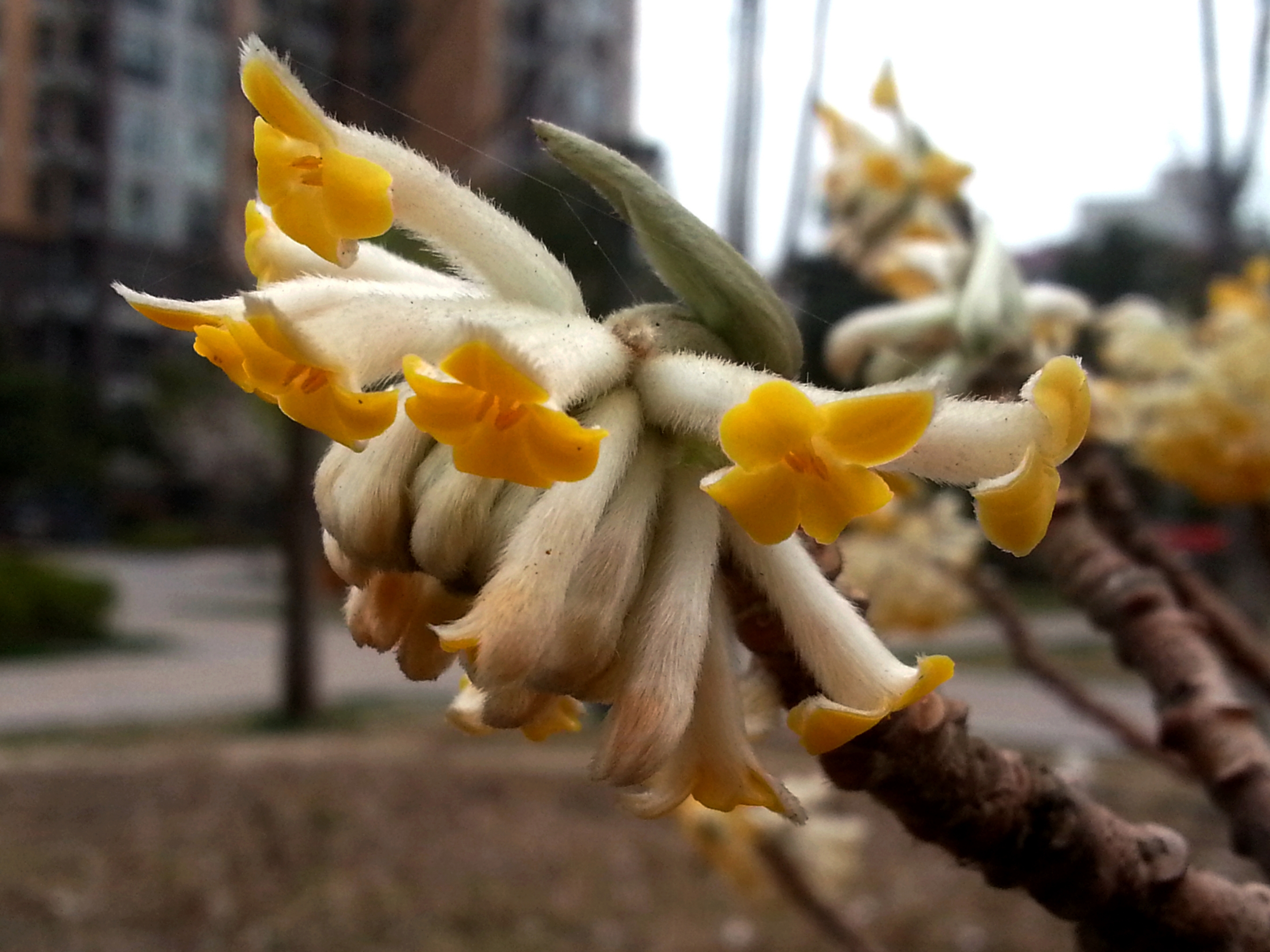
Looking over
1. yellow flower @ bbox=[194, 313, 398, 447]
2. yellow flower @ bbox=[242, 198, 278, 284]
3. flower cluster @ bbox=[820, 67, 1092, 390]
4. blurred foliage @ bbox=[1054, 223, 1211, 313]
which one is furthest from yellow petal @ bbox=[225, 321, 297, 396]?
blurred foliage @ bbox=[1054, 223, 1211, 313]

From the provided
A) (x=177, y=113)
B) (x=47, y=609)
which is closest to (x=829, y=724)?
(x=47, y=609)

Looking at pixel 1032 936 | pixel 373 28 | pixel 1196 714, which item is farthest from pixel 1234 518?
pixel 373 28

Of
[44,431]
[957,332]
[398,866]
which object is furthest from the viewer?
[44,431]

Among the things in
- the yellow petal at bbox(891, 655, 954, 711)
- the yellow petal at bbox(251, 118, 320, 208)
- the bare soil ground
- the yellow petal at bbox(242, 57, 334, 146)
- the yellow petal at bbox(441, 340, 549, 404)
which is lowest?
the bare soil ground

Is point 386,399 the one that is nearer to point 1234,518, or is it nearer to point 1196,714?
point 1196,714

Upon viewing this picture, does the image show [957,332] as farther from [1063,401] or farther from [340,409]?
[340,409]

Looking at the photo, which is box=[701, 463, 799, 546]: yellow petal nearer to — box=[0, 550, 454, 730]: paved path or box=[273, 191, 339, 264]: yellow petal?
box=[273, 191, 339, 264]: yellow petal
